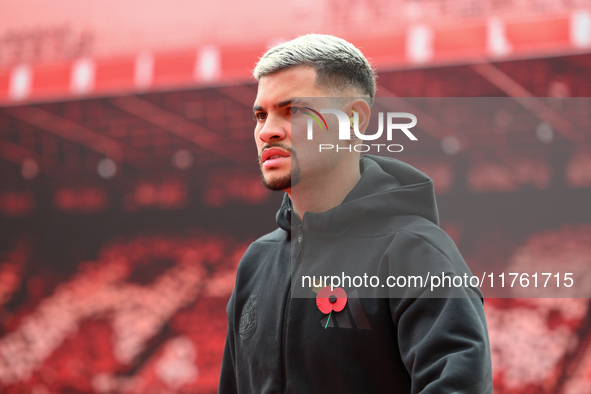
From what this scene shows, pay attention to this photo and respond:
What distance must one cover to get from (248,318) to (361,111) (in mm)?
369

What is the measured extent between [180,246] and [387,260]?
547 cm

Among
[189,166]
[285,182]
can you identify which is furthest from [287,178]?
[189,166]

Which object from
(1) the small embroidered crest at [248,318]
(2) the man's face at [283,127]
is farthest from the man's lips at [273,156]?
(1) the small embroidered crest at [248,318]

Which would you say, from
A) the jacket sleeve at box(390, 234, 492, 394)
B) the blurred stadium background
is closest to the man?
the jacket sleeve at box(390, 234, 492, 394)

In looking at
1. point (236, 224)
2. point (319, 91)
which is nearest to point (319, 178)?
point (319, 91)

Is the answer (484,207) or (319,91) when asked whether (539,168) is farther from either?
(319,91)

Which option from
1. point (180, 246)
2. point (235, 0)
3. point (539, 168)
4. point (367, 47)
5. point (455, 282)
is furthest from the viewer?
point (180, 246)

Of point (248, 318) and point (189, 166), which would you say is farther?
point (189, 166)

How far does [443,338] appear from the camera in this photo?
0.77 meters

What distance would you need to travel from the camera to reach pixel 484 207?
1714mm

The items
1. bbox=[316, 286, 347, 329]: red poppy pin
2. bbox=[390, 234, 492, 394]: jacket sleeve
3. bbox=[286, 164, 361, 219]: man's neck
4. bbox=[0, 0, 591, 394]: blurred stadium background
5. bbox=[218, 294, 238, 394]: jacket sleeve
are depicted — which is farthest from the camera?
bbox=[0, 0, 591, 394]: blurred stadium background

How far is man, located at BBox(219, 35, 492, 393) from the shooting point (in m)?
0.80

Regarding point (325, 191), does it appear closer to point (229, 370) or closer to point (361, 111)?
point (361, 111)

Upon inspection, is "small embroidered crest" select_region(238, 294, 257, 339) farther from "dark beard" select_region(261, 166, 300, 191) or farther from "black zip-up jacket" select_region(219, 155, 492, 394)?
"dark beard" select_region(261, 166, 300, 191)
